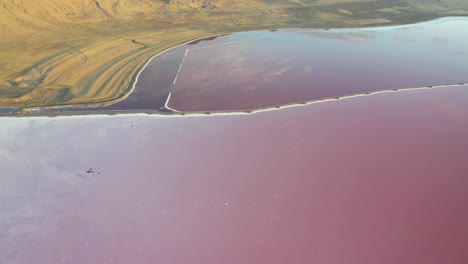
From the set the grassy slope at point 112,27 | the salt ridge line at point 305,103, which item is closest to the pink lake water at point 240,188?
the salt ridge line at point 305,103

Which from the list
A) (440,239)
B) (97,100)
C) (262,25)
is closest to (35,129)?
(97,100)

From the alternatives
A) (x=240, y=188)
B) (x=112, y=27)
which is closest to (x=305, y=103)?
(x=240, y=188)

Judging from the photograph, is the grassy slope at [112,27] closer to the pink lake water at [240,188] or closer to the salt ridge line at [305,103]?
the pink lake water at [240,188]

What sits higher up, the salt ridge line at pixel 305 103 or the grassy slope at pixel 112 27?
the grassy slope at pixel 112 27

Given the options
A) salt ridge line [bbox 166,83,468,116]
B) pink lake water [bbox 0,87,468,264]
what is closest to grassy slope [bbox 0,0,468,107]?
pink lake water [bbox 0,87,468,264]

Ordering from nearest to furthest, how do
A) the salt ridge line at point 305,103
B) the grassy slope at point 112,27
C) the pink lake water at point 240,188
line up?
the pink lake water at point 240,188
the salt ridge line at point 305,103
the grassy slope at point 112,27

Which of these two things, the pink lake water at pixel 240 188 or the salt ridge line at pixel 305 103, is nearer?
the pink lake water at pixel 240 188

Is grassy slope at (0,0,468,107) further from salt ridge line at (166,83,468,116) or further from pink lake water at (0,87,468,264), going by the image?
salt ridge line at (166,83,468,116)

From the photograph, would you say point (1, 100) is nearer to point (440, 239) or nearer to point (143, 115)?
point (143, 115)
